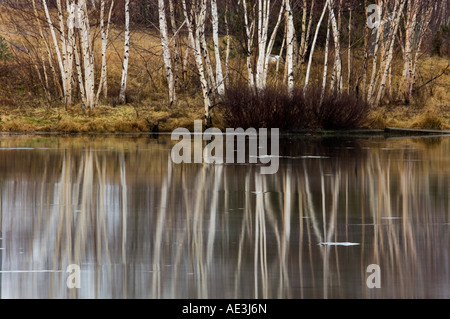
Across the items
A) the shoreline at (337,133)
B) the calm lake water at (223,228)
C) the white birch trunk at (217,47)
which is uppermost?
the white birch trunk at (217,47)

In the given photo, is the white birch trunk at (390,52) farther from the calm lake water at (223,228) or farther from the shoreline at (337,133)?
the calm lake water at (223,228)

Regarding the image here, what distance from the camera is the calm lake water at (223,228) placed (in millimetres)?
8211

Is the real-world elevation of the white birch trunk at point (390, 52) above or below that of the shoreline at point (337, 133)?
above

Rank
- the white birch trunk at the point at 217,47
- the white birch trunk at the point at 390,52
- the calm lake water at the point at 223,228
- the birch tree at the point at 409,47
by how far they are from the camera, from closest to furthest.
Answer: the calm lake water at the point at 223,228
the white birch trunk at the point at 217,47
the white birch trunk at the point at 390,52
the birch tree at the point at 409,47

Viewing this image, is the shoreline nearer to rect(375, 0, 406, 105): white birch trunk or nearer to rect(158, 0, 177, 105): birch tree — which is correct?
rect(158, 0, 177, 105): birch tree

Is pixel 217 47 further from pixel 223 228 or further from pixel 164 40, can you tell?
pixel 223 228

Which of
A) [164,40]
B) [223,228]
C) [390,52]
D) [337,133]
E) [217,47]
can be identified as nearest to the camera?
[223,228]

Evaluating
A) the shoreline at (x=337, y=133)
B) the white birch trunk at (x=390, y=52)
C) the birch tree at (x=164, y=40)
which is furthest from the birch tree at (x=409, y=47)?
the birch tree at (x=164, y=40)

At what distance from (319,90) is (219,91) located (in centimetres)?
649

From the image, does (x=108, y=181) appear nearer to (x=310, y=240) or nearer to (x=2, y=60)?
(x=310, y=240)

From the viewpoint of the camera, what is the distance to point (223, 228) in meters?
11.3

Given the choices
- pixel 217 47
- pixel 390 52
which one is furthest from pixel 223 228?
pixel 390 52

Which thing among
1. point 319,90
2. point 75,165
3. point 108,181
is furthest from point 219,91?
point 108,181

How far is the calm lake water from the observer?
323 inches
